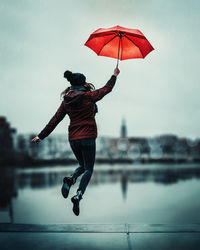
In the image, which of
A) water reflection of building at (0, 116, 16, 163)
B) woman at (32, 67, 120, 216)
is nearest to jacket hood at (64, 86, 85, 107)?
woman at (32, 67, 120, 216)

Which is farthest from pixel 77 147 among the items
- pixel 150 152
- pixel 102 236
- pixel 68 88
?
pixel 150 152

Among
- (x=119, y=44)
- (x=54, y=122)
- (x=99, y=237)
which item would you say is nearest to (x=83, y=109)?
(x=54, y=122)

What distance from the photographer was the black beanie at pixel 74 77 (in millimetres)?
4088

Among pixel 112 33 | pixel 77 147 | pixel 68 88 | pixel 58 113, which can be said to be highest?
pixel 112 33

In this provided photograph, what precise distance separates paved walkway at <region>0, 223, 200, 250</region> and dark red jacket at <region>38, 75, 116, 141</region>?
4.39 ft

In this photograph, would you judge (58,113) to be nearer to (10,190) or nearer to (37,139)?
(37,139)

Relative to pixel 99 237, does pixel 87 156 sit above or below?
above

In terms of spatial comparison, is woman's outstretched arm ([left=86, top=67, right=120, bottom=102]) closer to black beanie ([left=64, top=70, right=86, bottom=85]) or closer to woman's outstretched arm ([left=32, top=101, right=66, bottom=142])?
black beanie ([left=64, top=70, right=86, bottom=85])

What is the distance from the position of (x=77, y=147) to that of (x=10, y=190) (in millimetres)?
9910

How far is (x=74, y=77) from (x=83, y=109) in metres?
0.47

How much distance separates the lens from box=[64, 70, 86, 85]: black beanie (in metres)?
4.09

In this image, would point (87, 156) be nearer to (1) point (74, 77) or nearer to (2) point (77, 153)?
(2) point (77, 153)

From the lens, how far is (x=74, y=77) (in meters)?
4.10

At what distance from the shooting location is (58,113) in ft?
13.6
